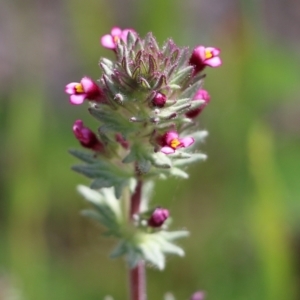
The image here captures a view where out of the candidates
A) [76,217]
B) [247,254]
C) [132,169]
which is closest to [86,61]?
[76,217]

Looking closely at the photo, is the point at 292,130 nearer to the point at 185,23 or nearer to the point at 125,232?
the point at 185,23

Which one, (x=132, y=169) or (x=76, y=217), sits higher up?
(x=76, y=217)

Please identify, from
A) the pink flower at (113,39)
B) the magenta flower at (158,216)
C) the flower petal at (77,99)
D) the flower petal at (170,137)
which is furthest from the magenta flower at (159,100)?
the magenta flower at (158,216)

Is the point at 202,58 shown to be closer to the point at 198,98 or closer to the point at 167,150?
the point at 198,98

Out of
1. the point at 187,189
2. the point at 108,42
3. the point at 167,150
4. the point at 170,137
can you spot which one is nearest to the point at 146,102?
the point at 170,137

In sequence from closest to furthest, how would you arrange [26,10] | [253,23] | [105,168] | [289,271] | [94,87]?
[94,87]
[105,168]
[289,271]
[253,23]
[26,10]

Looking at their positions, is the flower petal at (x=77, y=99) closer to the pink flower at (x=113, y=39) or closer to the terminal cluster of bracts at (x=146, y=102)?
the terminal cluster of bracts at (x=146, y=102)

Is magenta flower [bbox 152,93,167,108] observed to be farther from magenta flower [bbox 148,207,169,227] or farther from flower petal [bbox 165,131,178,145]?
magenta flower [bbox 148,207,169,227]

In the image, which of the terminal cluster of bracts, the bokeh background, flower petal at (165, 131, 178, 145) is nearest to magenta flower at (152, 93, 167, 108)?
the terminal cluster of bracts
